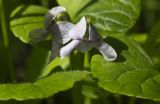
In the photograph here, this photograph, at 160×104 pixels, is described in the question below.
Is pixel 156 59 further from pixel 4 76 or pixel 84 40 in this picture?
pixel 84 40

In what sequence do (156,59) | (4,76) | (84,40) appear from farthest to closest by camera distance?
(156,59) < (4,76) < (84,40)

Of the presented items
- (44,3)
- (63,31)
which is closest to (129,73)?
(63,31)

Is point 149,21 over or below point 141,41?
below

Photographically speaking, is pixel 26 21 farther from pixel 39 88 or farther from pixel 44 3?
pixel 44 3

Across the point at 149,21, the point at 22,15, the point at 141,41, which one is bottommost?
the point at 149,21

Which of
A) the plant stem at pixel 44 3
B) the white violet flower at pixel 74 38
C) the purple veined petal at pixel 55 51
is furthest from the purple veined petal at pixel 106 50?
the plant stem at pixel 44 3

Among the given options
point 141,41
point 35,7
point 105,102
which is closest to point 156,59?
point 141,41
